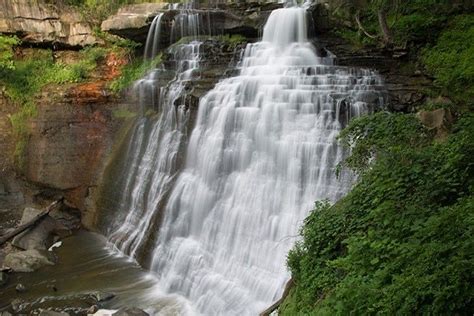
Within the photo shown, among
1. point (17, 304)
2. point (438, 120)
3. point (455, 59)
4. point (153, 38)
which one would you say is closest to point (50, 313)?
point (17, 304)

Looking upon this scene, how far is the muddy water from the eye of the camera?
863cm

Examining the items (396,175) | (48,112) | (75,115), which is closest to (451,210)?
(396,175)

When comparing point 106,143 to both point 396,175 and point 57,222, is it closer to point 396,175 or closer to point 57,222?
point 57,222

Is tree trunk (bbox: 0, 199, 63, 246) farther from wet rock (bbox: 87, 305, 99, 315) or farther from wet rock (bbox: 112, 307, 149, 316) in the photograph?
wet rock (bbox: 112, 307, 149, 316)

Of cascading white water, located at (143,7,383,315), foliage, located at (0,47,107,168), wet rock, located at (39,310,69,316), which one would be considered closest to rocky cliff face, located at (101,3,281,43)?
foliage, located at (0,47,107,168)

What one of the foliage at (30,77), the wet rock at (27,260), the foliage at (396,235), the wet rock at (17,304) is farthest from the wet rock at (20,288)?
the foliage at (396,235)

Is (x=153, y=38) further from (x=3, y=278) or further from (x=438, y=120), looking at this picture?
(x=438, y=120)

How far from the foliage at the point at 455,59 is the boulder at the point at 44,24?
12003 mm

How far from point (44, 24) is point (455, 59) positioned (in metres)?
14.2

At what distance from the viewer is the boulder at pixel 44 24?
15977 mm

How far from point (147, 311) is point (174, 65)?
27.3 feet

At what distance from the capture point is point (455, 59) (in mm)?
10586

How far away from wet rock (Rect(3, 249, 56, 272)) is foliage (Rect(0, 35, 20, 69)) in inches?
300

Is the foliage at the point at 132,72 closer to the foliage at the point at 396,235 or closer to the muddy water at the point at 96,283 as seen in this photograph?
the muddy water at the point at 96,283
